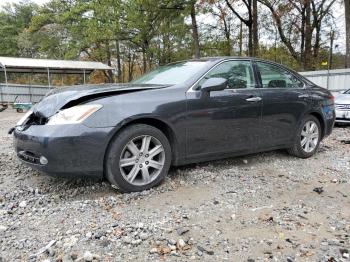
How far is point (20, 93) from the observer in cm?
2175

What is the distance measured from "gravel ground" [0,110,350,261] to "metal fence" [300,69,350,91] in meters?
11.6

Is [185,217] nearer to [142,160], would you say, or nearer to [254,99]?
[142,160]

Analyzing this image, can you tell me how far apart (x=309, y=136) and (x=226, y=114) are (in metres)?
1.97

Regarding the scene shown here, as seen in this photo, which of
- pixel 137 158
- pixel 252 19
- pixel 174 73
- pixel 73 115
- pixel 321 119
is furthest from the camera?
pixel 252 19

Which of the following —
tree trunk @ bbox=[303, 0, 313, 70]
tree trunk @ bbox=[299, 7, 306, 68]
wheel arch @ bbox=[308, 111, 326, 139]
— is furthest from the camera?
tree trunk @ bbox=[299, 7, 306, 68]

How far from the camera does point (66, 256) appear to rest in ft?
8.32

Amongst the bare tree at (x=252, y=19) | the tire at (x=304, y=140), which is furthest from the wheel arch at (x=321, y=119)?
the bare tree at (x=252, y=19)

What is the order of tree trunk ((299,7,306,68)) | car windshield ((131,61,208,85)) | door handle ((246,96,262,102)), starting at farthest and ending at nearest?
tree trunk ((299,7,306,68)), door handle ((246,96,262,102)), car windshield ((131,61,208,85))

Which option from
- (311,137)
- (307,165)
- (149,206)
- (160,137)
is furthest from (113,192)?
(311,137)

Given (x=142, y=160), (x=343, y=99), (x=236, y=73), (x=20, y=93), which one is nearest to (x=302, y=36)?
(x=343, y=99)

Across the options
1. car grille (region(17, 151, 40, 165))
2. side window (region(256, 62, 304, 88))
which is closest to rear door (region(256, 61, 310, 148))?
side window (region(256, 62, 304, 88))

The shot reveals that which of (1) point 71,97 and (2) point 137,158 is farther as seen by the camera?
(2) point 137,158

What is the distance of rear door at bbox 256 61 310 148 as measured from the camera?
4852 millimetres

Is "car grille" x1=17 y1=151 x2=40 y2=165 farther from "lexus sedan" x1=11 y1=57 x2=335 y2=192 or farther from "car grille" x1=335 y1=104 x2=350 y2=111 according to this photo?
"car grille" x1=335 y1=104 x2=350 y2=111
